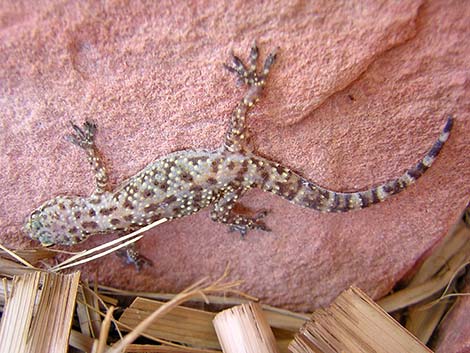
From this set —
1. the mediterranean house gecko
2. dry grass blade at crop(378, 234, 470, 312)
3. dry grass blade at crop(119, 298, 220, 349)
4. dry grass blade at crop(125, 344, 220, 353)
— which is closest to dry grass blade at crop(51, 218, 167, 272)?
the mediterranean house gecko

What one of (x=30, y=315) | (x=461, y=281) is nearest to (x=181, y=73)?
(x=30, y=315)

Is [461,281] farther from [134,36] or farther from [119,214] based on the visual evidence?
[134,36]

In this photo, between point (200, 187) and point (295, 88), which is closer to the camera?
point (295, 88)

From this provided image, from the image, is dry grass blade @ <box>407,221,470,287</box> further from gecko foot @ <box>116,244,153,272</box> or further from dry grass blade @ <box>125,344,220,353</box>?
gecko foot @ <box>116,244,153,272</box>

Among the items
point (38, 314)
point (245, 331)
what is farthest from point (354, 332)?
point (38, 314)

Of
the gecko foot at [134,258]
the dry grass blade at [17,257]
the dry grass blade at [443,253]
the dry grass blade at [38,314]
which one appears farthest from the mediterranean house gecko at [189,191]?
the dry grass blade at [443,253]

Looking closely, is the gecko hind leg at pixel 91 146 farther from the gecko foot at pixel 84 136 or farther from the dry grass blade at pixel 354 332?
the dry grass blade at pixel 354 332
